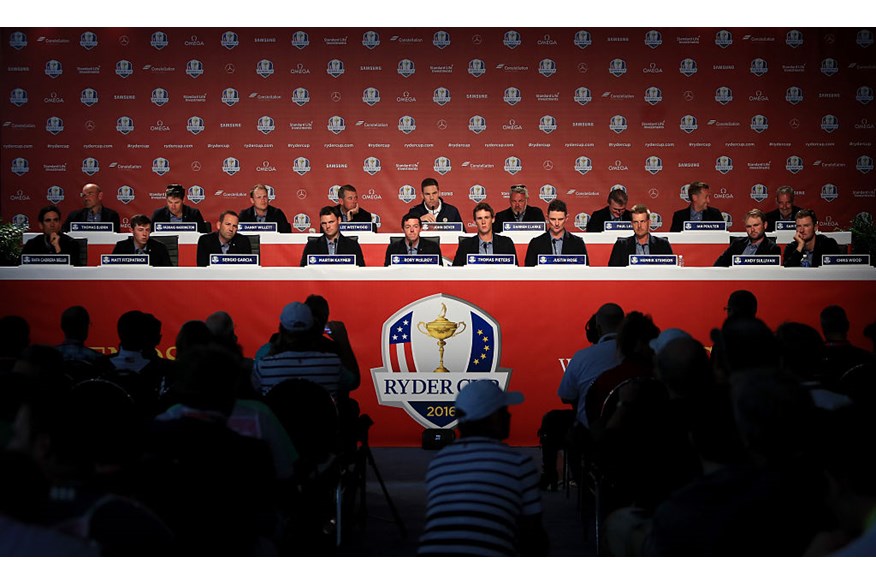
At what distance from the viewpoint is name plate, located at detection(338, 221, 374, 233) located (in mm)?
7644

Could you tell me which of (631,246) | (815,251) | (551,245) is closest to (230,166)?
(551,245)

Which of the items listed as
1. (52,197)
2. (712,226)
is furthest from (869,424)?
(52,197)

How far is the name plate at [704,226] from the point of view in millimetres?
7371

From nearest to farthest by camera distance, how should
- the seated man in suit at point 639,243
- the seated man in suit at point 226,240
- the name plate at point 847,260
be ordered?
the name plate at point 847,260 → the seated man in suit at point 639,243 → the seated man in suit at point 226,240

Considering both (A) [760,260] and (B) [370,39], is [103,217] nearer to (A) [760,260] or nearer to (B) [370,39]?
(B) [370,39]

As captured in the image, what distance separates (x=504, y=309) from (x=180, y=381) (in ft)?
10.4

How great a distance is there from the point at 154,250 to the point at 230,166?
3943 millimetres

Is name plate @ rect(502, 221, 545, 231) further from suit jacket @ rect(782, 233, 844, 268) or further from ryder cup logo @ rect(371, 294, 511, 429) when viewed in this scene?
ryder cup logo @ rect(371, 294, 511, 429)

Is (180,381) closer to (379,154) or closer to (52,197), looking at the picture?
(379,154)

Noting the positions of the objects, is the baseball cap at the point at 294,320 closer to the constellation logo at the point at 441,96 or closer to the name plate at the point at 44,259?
the name plate at the point at 44,259

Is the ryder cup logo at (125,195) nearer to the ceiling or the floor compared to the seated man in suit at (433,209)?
nearer to the ceiling

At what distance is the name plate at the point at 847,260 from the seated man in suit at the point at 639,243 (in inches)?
55.0

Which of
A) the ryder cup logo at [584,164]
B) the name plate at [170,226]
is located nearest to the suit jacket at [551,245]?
the name plate at [170,226]

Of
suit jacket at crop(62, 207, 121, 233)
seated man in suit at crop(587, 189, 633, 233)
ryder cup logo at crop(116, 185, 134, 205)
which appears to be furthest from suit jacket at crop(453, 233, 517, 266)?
ryder cup logo at crop(116, 185, 134, 205)
